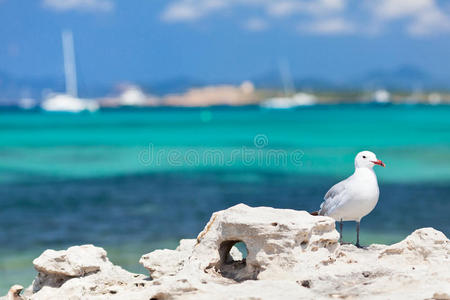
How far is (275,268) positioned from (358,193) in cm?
117

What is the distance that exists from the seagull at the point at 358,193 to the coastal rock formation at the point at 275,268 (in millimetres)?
344

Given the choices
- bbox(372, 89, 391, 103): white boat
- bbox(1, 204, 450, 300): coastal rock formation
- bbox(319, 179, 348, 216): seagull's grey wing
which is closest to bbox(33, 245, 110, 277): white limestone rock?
bbox(1, 204, 450, 300): coastal rock formation

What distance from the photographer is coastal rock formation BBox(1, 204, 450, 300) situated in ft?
15.5

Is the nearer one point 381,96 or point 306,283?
point 306,283

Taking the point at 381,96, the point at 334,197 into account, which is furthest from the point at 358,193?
the point at 381,96

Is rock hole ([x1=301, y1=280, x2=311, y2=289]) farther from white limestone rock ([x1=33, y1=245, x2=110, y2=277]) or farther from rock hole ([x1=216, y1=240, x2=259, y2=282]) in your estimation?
white limestone rock ([x1=33, y1=245, x2=110, y2=277])

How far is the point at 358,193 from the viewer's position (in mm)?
5840

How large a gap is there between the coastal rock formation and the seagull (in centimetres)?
34

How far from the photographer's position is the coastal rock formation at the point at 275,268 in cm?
474

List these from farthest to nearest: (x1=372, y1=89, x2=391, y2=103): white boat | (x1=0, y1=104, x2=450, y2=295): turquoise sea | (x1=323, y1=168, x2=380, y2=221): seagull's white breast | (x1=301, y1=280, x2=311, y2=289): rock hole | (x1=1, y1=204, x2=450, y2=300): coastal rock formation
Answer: (x1=372, y1=89, x2=391, y2=103): white boat
(x1=0, y1=104, x2=450, y2=295): turquoise sea
(x1=323, y1=168, x2=380, y2=221): seagull's white breast
(x1=301, y1=280, x2=311, y2=289): rock hole
(x1=1, y1=204, x2=450, y2=300): coastal rock formation

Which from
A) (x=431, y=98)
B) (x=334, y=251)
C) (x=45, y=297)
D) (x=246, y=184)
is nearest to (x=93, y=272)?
(x=45, y=297)

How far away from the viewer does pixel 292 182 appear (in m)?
19.3

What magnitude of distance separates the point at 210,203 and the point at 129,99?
5153 inches

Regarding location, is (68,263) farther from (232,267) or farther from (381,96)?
(381,96)
